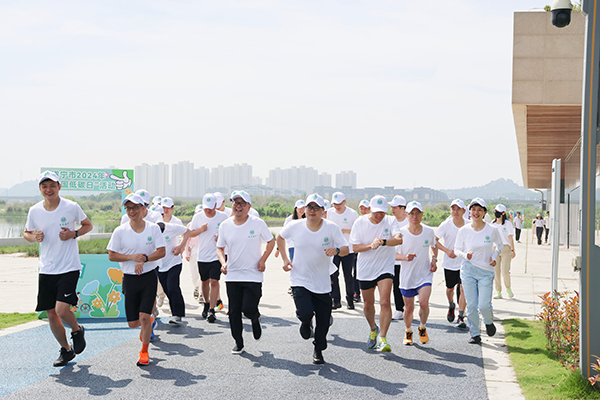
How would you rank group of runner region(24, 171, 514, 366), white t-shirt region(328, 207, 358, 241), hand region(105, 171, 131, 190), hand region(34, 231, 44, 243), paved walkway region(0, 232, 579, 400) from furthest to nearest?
hand region(105, 171, 131, 190)
white t-shirt region(328, 207, 358, 241)
group of runner region(24, 171, 514, 366)
hand region(34, 231, 44, 243)
paved walkway region(0, 232, 579, 400)

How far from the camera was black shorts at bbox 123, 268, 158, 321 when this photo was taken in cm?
688

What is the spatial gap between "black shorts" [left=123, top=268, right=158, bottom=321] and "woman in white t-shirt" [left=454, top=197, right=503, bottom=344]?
4016 millimetres

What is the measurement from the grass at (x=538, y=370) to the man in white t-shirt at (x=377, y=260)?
157 cm

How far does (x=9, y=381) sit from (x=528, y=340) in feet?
20.6

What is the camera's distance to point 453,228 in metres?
9.12

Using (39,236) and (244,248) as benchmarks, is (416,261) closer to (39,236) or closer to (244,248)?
(244,248)

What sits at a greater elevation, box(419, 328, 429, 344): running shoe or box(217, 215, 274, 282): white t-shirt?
box(217, 215, 274, 282): white t-shirt

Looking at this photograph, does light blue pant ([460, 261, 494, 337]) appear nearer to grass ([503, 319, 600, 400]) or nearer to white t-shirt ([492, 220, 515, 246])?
grass ([503, 319, 600, 400])

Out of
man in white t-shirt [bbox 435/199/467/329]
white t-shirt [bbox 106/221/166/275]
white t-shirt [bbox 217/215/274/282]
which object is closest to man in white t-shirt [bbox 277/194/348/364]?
white t-shirt [bbox 217/215/274/282]

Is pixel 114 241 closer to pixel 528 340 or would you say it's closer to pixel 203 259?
pixel 203 259

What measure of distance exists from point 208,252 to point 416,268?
11.0 feet

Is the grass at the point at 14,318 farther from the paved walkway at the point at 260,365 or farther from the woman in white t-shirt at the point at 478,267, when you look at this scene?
the woman in white t-shirt at the point at 478,267

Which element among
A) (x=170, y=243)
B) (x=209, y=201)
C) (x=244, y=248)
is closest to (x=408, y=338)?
(x=244, y=248)

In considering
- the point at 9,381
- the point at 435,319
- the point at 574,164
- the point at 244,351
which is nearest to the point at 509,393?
the point at 244,351
